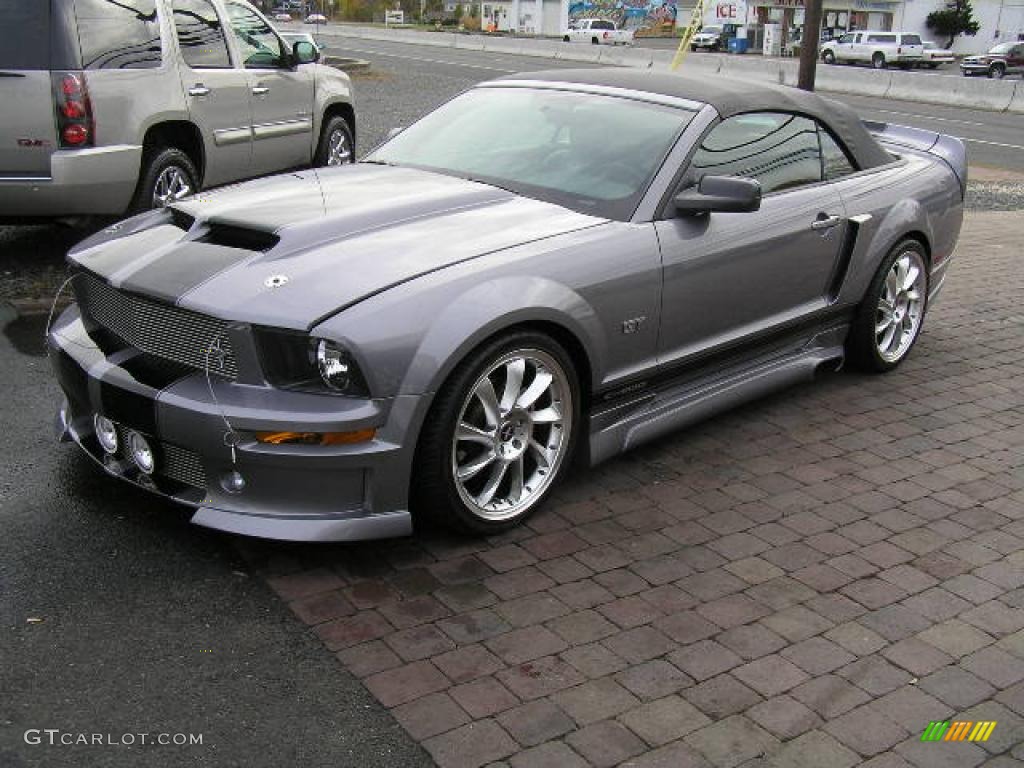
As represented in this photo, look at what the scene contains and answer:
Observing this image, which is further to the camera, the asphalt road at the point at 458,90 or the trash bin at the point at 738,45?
the trash bin at the point at 738,45

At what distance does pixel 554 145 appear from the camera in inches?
192

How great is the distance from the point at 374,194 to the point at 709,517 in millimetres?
1829

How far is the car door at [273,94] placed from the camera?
29.1 feet

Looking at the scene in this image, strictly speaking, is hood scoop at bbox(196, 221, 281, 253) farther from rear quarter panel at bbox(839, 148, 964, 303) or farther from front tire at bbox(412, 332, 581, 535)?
rear quarter panel at bbox(839, 148, 964, 303)

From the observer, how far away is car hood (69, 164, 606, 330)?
3627 mm

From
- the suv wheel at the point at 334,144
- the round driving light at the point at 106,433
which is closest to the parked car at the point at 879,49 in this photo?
the suv wheel at the point at 334,144

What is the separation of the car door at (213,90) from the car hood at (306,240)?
144 inches

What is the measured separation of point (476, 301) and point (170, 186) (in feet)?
15.6

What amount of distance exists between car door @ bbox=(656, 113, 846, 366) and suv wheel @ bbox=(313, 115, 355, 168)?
5473 mm

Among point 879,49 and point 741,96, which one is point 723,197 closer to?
point 741,96

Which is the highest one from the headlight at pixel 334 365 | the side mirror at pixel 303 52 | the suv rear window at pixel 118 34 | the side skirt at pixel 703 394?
the suv rear window at pixel 118 34

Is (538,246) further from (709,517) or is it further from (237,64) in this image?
(237,64)

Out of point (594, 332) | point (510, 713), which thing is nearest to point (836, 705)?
point (510, 713)

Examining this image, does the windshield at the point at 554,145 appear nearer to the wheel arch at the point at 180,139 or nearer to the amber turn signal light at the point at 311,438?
the amber turn signal light at the point at 311,438
